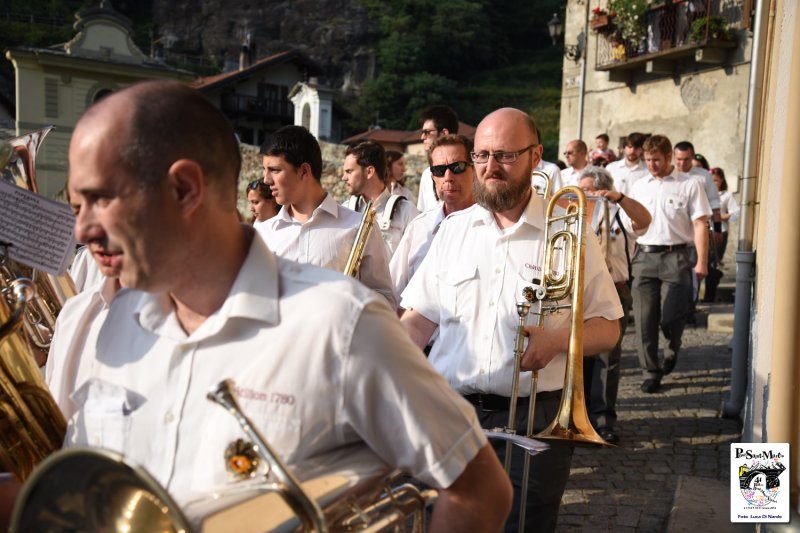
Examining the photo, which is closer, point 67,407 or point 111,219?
point 111,219

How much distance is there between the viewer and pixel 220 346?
5.41 feet

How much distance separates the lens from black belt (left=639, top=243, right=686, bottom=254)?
7.46 meters

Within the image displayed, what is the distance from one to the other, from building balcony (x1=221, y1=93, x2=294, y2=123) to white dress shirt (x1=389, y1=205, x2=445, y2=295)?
158ft

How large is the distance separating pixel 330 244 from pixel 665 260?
394 centimetres

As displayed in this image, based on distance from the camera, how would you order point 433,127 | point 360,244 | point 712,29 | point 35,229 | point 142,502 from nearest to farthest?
point 142,502 → point 35,229 → point 360,244 → point 433,127 → point 712,29

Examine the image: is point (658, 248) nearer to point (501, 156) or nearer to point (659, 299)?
point (659, 299)

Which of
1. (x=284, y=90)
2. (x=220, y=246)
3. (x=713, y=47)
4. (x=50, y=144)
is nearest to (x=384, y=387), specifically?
(x=220, y=246)

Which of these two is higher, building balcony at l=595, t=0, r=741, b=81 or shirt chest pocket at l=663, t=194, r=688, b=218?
building balcony at l=595, t=0, r=741, b=81

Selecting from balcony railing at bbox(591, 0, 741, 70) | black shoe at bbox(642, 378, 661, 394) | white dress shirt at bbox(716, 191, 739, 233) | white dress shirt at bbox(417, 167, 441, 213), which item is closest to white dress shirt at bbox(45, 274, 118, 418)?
white dress shirt at bbox(417, 167, 441, 213)

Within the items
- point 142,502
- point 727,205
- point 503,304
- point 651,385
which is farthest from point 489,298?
point 727,205

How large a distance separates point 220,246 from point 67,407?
0.61 meters

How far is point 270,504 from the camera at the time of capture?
1387mm

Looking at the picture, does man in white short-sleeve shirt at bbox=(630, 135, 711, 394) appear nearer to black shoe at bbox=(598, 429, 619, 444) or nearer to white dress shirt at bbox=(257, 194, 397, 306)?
black shoe at bbox=(598, 429, 619, 444)

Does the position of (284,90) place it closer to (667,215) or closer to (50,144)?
(50,144)
